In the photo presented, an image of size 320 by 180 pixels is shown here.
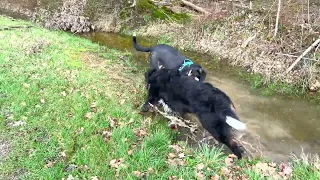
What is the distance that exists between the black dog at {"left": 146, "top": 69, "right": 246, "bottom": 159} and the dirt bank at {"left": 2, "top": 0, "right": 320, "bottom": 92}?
2878 mm

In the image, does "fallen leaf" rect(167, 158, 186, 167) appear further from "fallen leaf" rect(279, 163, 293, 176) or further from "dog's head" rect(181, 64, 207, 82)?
"dog's head" rect(181, 64, 207, 82)

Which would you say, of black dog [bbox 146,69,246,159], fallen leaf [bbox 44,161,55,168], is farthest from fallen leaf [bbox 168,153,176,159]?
fallen leaf [bbox 44,161,55,168]

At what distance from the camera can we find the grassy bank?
12.8ft

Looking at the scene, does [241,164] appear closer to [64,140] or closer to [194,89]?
[194,89]

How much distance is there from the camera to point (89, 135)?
459 centimetres

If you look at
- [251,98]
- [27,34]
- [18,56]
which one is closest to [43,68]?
[18,56]

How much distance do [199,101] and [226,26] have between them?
587 centimetres

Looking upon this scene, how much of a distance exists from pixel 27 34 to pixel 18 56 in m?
2.45

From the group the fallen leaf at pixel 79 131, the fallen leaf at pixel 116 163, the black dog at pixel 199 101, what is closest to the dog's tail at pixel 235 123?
the black dog at pixel 199 101

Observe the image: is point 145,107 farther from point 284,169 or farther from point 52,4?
point 52,4

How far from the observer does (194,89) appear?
468 cm

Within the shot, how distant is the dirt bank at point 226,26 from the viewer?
775 cm

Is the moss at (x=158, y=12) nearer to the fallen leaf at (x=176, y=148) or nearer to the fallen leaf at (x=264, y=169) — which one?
the fallen leaf at (x=176, y=148)

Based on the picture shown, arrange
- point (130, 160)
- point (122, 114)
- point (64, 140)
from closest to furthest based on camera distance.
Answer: point (130, 160)
point (64, 140)
point (122, 114)
